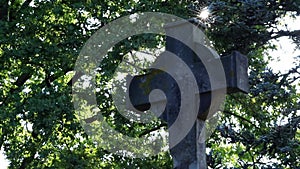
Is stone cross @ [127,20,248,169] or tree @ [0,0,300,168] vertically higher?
tree @ [0,0,300,168]

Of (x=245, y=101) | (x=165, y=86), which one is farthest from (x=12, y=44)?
(x=165, y=86)

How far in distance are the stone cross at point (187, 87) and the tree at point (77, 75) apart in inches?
175

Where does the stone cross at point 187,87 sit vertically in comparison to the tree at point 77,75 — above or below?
below

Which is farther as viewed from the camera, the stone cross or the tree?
the tree

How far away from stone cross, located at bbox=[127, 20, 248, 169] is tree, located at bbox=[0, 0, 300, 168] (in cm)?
444

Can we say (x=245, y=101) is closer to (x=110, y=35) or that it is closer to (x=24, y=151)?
(x=110, y=35)

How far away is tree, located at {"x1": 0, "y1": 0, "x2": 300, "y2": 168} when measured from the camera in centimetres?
1026

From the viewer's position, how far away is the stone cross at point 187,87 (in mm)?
5129

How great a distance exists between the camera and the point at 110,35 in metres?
12.2

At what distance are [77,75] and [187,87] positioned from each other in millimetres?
7778

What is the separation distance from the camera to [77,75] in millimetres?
12938

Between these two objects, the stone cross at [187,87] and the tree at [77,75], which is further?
the tree at [77,75]

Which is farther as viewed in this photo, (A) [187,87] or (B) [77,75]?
(B) [77,75]

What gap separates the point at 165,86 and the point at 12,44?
757 cm
